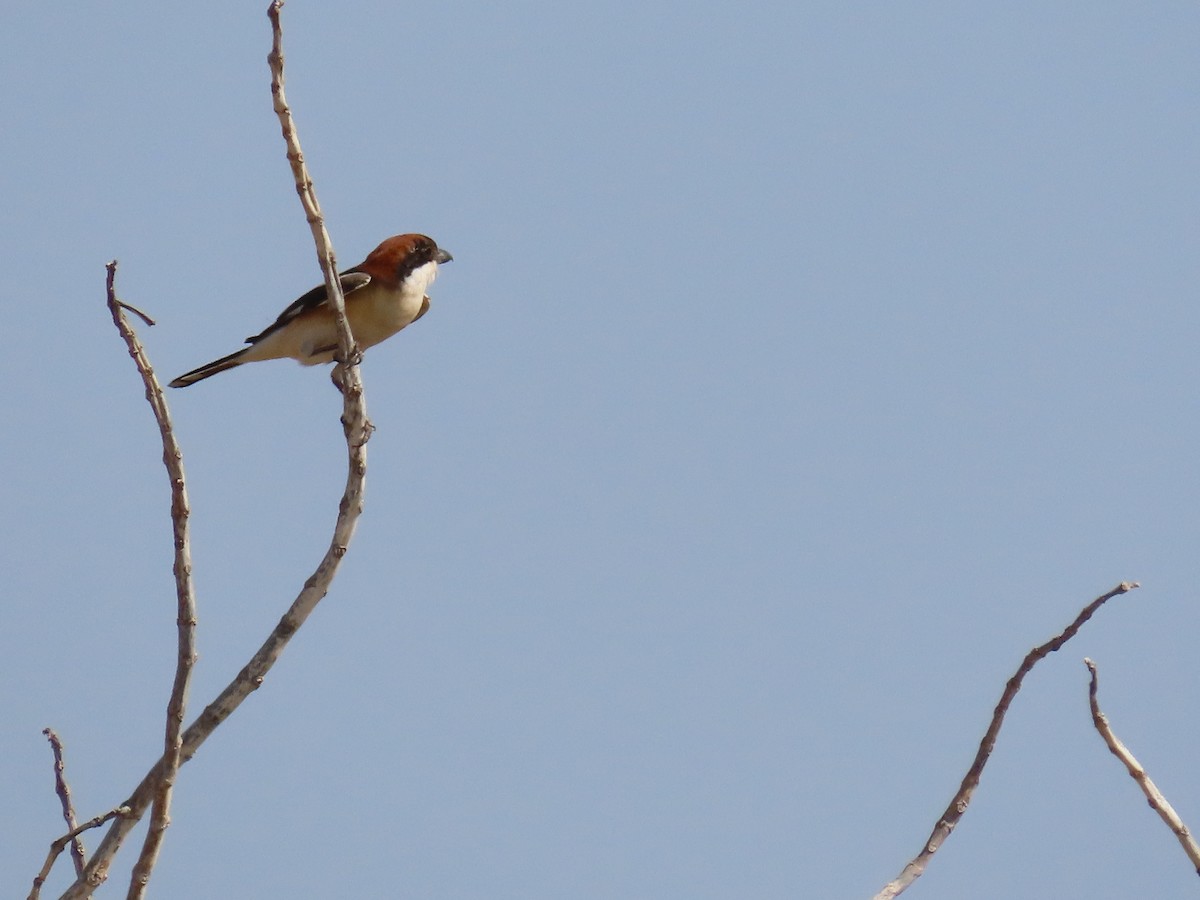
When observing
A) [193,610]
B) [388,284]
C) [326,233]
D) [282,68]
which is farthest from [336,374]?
[193,610]

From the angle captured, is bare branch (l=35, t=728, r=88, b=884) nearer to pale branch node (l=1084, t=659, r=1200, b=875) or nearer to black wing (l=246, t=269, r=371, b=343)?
pale branch node (l=1084, t=659, r=1200, b=875)

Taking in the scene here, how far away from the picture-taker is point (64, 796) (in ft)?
12.7

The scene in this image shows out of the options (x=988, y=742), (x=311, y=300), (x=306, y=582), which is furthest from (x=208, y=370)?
(x=988, y=742)

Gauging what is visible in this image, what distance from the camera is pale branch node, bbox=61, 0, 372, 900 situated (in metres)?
3.60

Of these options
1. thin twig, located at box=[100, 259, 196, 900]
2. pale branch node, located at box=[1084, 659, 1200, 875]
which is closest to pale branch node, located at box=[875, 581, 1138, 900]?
pale branch node, located at box=[1084, 659, 1200, 875]

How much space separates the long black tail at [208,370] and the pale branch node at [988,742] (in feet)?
20.0

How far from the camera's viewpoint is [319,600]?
14.2 feet

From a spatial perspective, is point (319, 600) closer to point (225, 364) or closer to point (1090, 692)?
point (1090, 692)

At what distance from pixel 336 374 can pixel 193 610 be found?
3271mm

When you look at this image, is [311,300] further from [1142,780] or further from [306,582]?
[1142,780]

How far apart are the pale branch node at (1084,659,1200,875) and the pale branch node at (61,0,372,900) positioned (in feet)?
8.22

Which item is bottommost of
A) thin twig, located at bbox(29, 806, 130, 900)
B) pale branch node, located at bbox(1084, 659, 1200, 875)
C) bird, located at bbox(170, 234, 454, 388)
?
pale branch node, located at bbox(1084, 659, 1200, 875)

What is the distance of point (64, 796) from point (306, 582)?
102 cm

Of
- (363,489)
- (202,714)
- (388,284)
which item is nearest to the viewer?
(202,714)
